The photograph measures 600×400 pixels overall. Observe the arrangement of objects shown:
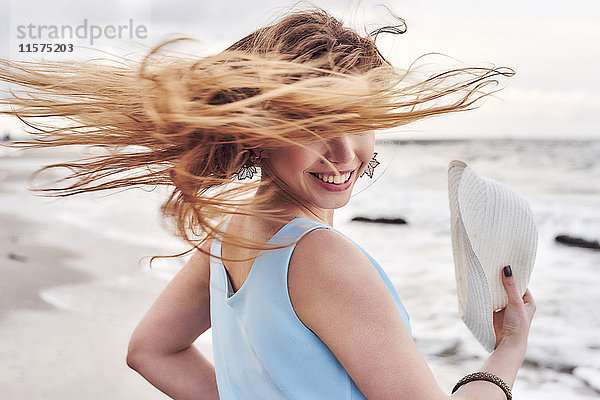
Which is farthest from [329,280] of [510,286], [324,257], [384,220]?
[384,220]

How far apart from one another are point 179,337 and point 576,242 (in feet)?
27.7

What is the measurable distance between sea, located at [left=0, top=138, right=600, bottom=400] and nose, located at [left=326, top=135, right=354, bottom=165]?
23 cm

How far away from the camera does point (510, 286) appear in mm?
1479

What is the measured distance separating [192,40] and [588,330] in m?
4.65

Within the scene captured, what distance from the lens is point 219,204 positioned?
1291mm

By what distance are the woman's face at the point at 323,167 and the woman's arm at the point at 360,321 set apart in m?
0.14

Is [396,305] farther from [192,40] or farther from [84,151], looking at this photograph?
[84,151]

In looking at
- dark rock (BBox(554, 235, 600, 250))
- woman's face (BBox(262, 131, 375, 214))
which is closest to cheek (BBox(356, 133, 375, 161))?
woman's face (BBox(262, 131, 375, 214))

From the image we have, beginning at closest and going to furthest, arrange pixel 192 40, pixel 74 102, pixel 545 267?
pixel 192 40 → pixel 74 102 → pixel 545 267

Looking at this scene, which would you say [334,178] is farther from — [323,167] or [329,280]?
[329,280]

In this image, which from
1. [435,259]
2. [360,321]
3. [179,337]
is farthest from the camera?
[435,259]

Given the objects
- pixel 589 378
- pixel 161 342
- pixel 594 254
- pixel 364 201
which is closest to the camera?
pixel 161 342

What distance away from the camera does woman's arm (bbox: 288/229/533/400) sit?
45.2 inches

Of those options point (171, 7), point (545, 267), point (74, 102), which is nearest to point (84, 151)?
point (74, 102)
